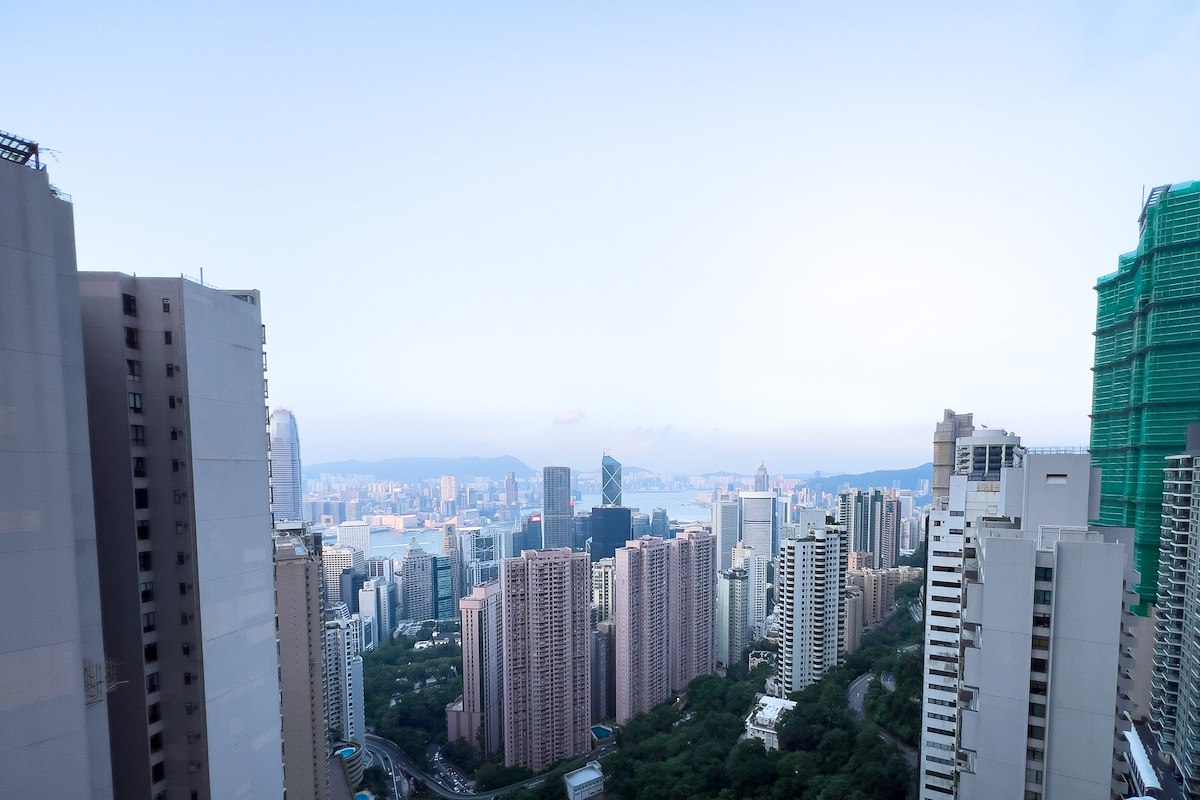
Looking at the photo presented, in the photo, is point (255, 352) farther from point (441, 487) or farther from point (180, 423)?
point (441, 487)

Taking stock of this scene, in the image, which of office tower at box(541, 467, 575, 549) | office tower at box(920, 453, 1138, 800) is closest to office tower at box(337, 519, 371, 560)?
office tower at box(541, 467, 575, 549)

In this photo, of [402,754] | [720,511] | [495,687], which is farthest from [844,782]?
[720,511]

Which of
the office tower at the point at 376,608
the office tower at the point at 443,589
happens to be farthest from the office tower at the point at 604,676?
the office tower at the point at 443,589

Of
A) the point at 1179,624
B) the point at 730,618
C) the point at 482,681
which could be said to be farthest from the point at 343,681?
the point at 1179,624

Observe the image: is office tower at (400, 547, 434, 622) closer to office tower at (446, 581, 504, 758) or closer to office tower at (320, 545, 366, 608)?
office tower at (320, 545, 366, 608)

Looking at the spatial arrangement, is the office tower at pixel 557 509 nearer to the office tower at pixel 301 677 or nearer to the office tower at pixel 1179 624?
the office tower at pixel 301 677

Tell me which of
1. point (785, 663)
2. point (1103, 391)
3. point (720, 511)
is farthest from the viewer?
Answer: point (720, 511)
